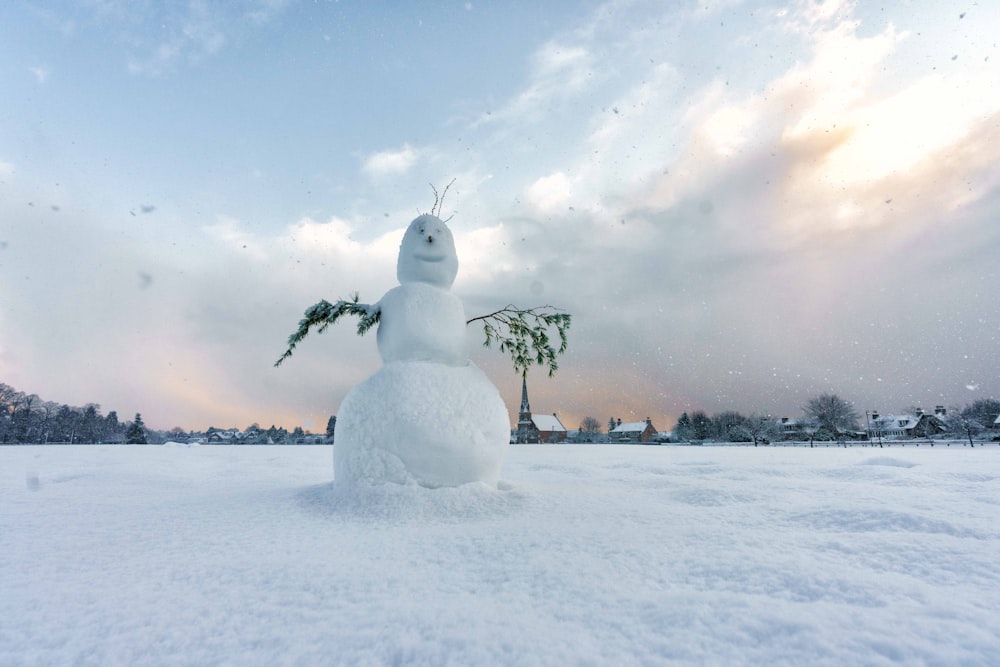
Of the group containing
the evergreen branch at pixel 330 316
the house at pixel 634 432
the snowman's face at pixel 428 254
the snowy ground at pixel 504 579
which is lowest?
the house at pixel 634 432

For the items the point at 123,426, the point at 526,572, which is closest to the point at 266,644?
the point at 526,572

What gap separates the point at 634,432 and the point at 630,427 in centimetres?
210

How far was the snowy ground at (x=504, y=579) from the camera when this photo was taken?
225 centimetres

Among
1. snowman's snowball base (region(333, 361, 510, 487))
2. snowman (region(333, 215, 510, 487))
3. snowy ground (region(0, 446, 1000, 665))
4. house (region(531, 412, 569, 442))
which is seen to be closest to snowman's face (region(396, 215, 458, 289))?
snowman (region(333, 215, 510, 487))

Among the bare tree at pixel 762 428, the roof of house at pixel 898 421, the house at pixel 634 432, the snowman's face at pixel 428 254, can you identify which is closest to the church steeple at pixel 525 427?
the house at pixel 634 432

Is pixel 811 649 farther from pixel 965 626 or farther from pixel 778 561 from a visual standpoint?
pixel 778 561

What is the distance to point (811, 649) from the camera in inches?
84.0

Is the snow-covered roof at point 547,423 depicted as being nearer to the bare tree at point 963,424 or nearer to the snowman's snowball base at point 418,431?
the bare tree at point 963,424

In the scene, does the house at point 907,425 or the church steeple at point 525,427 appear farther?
the church steeple at point 525,427

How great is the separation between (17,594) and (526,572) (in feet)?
11.2

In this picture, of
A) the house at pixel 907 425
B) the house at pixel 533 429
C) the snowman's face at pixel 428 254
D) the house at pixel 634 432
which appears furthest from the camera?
the house at pixel 634 432

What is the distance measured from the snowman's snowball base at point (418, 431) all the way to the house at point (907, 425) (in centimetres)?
7522

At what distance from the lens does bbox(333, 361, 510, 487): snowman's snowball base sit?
5.91 metres

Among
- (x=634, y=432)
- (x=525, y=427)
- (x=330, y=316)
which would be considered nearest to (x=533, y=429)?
(x=525, y=427)
